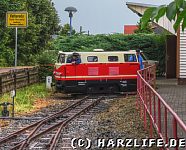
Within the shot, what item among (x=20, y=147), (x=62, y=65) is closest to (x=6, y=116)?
(x=20, y=147)

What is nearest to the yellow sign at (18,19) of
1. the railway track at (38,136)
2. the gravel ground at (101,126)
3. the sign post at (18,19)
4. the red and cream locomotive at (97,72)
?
the sign post at (18,19)

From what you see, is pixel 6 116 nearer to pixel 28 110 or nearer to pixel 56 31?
pixel 28 110

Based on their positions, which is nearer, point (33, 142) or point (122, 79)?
point (33, 142)

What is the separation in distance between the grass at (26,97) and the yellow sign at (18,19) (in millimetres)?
3169

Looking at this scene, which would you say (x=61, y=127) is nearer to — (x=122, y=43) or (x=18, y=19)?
(x=18, y=19)

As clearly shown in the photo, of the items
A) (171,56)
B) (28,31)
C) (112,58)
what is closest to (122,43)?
(171,56)

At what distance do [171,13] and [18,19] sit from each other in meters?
15.6

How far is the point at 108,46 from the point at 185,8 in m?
28.5

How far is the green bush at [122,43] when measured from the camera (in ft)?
103

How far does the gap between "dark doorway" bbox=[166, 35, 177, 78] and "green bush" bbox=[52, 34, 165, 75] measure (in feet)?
8.72

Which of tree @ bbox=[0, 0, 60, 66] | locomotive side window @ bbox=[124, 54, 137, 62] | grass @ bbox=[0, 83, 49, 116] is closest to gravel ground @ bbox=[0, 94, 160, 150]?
grass @ bbox=[0, 83, 49, 116]

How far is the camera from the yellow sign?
694 inches

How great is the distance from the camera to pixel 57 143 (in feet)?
32.9

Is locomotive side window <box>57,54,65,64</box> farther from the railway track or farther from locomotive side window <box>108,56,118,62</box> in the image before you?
the railway track
